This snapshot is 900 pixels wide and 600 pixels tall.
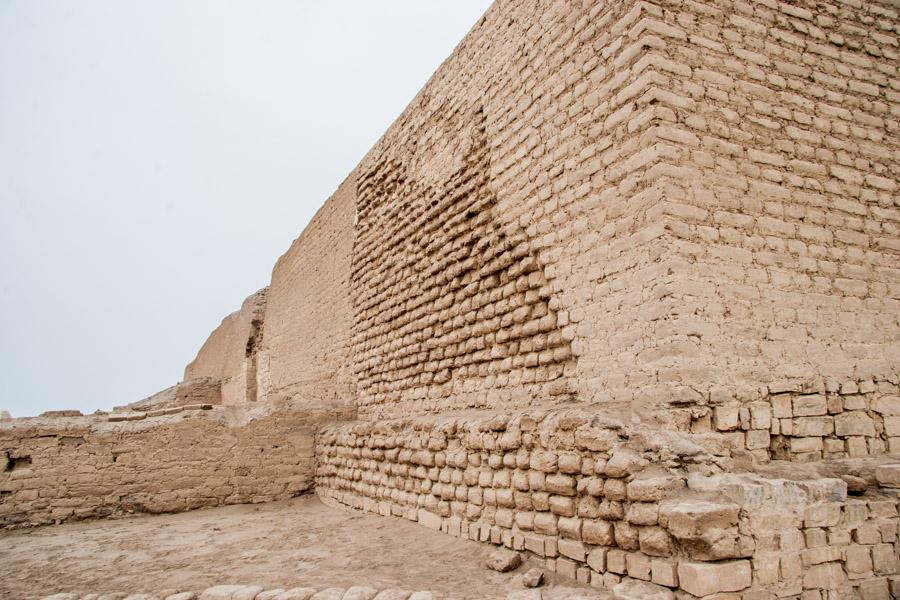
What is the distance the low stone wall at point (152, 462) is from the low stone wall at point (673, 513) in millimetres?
3702

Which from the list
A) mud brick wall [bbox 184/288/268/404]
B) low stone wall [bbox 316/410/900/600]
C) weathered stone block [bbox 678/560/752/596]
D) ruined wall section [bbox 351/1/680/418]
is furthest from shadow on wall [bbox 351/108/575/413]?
mud brick wall [bbox 184/288/268/404]

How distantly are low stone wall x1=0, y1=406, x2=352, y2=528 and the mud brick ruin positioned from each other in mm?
148

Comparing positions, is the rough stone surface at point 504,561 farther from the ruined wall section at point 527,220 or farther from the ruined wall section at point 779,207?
the ruined wall section at point 779,207

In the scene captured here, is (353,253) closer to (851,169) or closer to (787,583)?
(851,169)

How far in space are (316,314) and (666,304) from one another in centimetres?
750

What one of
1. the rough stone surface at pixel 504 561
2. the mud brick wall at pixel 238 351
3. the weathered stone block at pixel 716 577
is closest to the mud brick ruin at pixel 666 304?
the weathered stone block at pixel 716 577

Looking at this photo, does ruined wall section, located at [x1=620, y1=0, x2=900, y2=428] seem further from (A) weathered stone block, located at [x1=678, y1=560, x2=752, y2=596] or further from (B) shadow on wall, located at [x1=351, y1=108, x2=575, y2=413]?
(B) shadow on wall, located at [x1=351, y1=108, x2=575, y2=413]

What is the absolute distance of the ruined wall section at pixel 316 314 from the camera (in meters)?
8.64

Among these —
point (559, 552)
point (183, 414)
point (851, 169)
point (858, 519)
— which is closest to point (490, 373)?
point (559, 552)

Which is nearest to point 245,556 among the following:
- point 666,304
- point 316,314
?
point 666,304

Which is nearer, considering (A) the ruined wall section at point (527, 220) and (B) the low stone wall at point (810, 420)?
(B) the low stone wall at point (810, 420)

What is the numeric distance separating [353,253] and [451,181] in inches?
116

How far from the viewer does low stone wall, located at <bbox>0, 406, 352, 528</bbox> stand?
6293 mm

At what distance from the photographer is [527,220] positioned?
4.65m
